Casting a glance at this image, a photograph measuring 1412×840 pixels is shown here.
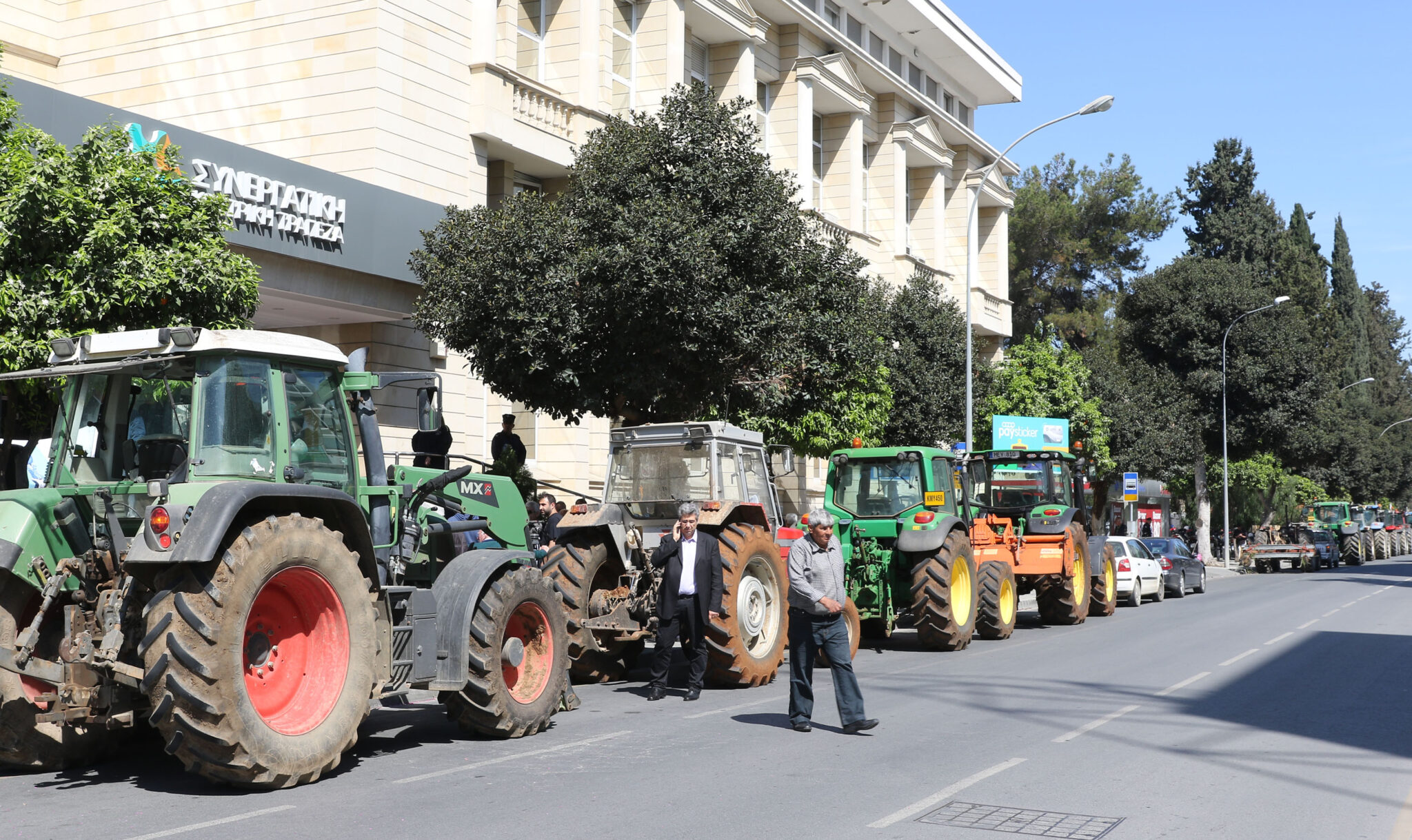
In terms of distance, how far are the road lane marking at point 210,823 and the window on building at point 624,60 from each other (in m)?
22.3

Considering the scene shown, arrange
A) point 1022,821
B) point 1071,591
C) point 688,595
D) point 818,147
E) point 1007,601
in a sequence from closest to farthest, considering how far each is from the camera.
Answer: point 1022,821 < point 688,595 < point 1007,601 < point 1071,591 < point 818,147

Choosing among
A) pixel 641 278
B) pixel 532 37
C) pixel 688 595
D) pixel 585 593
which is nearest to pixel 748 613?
pixel 688 595

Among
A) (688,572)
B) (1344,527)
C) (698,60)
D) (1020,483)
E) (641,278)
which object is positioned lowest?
(688,572)

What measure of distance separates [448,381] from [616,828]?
1584 cm

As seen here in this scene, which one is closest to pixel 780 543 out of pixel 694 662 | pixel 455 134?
pixel 694 662

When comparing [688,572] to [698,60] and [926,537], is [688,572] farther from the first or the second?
[698,60]

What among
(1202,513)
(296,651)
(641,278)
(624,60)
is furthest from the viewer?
(1202,513)

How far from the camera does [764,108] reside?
112ft

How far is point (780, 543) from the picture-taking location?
553 inches

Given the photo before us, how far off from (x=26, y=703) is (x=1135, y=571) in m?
23.9

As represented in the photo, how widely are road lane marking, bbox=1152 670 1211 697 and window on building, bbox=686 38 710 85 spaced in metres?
20.8

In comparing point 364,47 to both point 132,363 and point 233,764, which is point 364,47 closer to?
point 132,363

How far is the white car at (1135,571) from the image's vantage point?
27062 millimetres

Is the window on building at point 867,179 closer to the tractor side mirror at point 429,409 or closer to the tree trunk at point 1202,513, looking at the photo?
the tree trunk at point 1202,513
